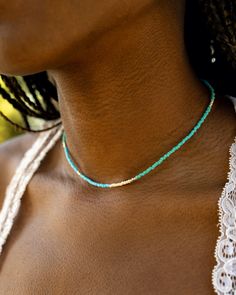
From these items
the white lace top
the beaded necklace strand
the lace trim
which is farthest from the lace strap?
the lace trim

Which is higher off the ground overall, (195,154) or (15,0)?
(15,0)

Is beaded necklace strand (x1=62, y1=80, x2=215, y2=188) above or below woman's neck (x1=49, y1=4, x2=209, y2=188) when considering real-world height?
below

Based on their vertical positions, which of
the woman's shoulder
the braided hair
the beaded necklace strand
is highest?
the braided hair

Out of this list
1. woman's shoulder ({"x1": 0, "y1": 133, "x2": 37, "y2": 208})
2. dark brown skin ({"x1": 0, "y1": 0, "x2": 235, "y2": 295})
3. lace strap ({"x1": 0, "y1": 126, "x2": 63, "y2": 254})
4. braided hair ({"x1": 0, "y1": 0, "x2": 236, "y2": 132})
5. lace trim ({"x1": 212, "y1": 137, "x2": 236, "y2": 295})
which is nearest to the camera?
lace trim ({"x1": 212, "y1": 137, "x2": 236, "y2": 295})

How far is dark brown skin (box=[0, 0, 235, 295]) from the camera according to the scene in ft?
5.65

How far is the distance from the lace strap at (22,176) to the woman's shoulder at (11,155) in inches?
1.8

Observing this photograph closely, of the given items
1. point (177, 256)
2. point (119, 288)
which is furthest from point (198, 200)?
point (119, 288)

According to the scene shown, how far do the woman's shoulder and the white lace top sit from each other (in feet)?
0.16

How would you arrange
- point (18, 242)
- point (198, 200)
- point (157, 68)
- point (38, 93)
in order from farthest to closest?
point (38, 93) → point (18, 242) → point (157, 68) → point (198, 200)

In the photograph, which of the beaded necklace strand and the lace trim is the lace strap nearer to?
the beaded necklace strand

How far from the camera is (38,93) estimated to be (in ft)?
8.07

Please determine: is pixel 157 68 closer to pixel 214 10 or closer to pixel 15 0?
pixel 214 10

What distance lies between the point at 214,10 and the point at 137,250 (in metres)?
0.73

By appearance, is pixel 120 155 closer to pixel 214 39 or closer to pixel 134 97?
pixel 134 97
